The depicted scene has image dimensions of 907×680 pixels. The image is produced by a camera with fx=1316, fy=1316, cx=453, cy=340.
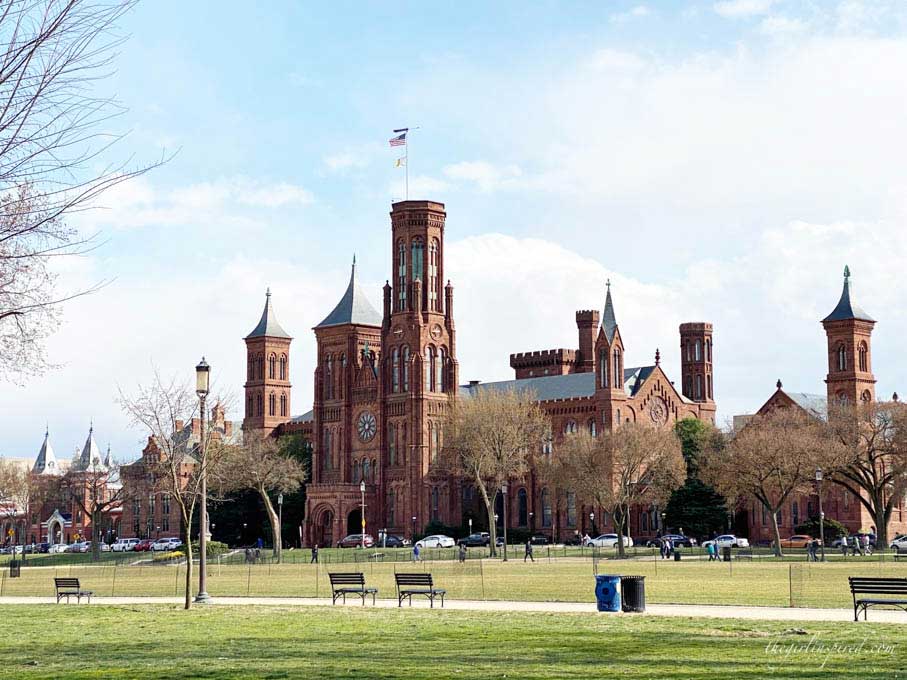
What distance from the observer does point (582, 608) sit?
34.7 m

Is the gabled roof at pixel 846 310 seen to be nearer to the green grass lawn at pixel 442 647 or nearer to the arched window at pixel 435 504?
the arched window at pixel 435 504

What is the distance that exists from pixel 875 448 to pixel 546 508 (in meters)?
36.0

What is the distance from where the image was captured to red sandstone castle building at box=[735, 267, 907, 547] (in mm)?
120500

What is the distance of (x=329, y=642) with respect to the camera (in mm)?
23750

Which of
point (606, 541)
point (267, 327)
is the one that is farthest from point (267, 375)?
point (606, 541)

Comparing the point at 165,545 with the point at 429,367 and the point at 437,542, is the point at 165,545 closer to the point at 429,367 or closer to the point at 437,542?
the point at 437,542

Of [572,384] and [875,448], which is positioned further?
[572,384]

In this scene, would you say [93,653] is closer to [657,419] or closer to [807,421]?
[807,421]

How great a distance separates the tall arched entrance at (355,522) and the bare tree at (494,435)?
503 inches

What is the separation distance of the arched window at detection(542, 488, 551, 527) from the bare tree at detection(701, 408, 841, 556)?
26461 millimetres

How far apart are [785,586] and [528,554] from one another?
136 feet

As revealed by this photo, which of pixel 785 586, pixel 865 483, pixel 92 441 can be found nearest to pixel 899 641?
pixel 785 586

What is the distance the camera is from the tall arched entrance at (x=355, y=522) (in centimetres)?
12800

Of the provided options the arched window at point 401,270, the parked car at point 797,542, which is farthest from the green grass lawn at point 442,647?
the arched window at point 401,270
